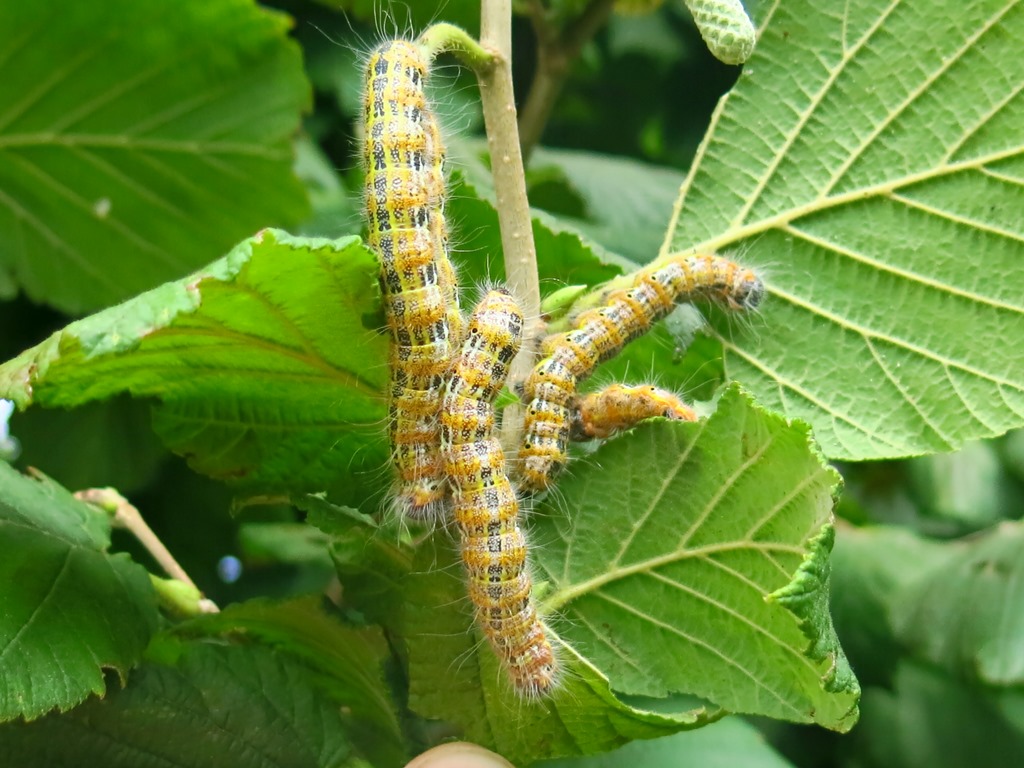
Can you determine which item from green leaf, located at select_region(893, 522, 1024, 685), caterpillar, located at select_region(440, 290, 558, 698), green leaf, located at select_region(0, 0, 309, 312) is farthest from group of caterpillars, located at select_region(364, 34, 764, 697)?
green leaf, located at select_region(893, 522, 1024, 685)

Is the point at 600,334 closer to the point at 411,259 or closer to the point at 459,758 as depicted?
the point at 411,259

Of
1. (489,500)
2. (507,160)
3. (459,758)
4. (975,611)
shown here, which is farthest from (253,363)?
(975,611)

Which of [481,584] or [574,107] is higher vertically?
[574,107]

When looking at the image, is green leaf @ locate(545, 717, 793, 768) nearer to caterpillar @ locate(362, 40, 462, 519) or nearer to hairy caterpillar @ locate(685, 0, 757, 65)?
caterpillar @ locate(362, 40, 462, 519)

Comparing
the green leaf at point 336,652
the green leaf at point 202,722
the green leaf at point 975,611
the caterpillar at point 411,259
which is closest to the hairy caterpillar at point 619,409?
the caterpillar at point 411,259

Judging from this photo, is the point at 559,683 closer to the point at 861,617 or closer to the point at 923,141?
the point at 923,141

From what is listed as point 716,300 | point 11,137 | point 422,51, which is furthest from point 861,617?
point 11,137
